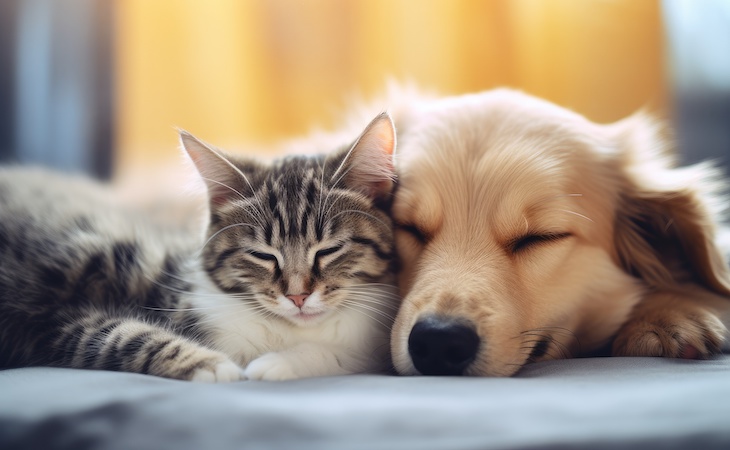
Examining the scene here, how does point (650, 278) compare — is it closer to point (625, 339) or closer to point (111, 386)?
point (625, 339)

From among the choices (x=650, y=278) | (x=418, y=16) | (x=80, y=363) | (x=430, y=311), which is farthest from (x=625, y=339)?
(x=418, y=16)

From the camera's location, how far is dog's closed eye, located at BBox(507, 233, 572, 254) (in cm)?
128

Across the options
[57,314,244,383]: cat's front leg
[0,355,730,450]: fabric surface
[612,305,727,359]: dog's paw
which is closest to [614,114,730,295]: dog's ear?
[612,305,727,359]: dog's paw

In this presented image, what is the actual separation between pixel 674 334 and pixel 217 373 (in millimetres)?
870

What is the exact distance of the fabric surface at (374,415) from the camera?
690 millimetres

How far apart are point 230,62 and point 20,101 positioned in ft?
2.57

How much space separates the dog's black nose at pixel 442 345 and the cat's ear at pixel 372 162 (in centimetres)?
38

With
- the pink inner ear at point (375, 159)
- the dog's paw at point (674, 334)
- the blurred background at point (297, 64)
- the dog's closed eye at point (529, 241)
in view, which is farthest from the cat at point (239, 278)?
the blurred background at point (297, 64)

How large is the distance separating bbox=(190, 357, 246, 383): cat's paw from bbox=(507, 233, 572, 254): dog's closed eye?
23.7 inches

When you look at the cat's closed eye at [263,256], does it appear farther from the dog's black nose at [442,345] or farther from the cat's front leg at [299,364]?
the dog's black nose at [442,345]

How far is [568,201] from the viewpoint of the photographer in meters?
1.29

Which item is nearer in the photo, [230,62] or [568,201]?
[568,201]

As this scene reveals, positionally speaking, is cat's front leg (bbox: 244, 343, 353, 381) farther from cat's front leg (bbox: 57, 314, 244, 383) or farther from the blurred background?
the blurred background

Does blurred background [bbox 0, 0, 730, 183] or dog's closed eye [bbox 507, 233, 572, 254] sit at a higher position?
blurred background [bbox 0, 0, 730, 183]
